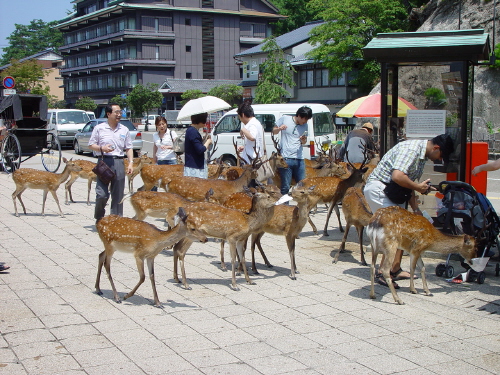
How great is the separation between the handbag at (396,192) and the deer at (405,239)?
0.28 metres

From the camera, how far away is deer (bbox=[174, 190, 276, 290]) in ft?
21.1

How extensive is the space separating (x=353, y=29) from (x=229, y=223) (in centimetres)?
3195

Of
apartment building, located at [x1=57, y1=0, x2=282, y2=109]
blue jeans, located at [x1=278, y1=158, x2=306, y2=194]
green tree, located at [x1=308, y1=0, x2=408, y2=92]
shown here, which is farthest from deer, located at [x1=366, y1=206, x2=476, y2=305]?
apartment building, located at [x1=57, y1=0, x2=282, y2=109]

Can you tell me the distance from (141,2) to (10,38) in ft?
193

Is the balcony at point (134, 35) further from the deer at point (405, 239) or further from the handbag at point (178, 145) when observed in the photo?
the deer at point (405, 239)

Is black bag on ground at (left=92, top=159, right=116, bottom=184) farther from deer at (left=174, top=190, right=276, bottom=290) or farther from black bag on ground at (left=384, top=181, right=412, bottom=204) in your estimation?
black bag on ground at (left=384, top=181, right=412, bottom=204)

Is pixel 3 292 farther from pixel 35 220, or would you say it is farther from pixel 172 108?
pixel 172 108

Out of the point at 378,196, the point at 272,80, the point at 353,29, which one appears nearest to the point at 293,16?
the point at 353,29

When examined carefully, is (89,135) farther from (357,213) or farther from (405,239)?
(405,239)

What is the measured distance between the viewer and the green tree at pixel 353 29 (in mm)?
35469

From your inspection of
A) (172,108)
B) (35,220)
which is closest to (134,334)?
(35,220)

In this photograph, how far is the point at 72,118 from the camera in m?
27.4

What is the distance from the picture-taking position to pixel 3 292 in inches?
240

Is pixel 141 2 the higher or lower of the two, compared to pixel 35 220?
higher
